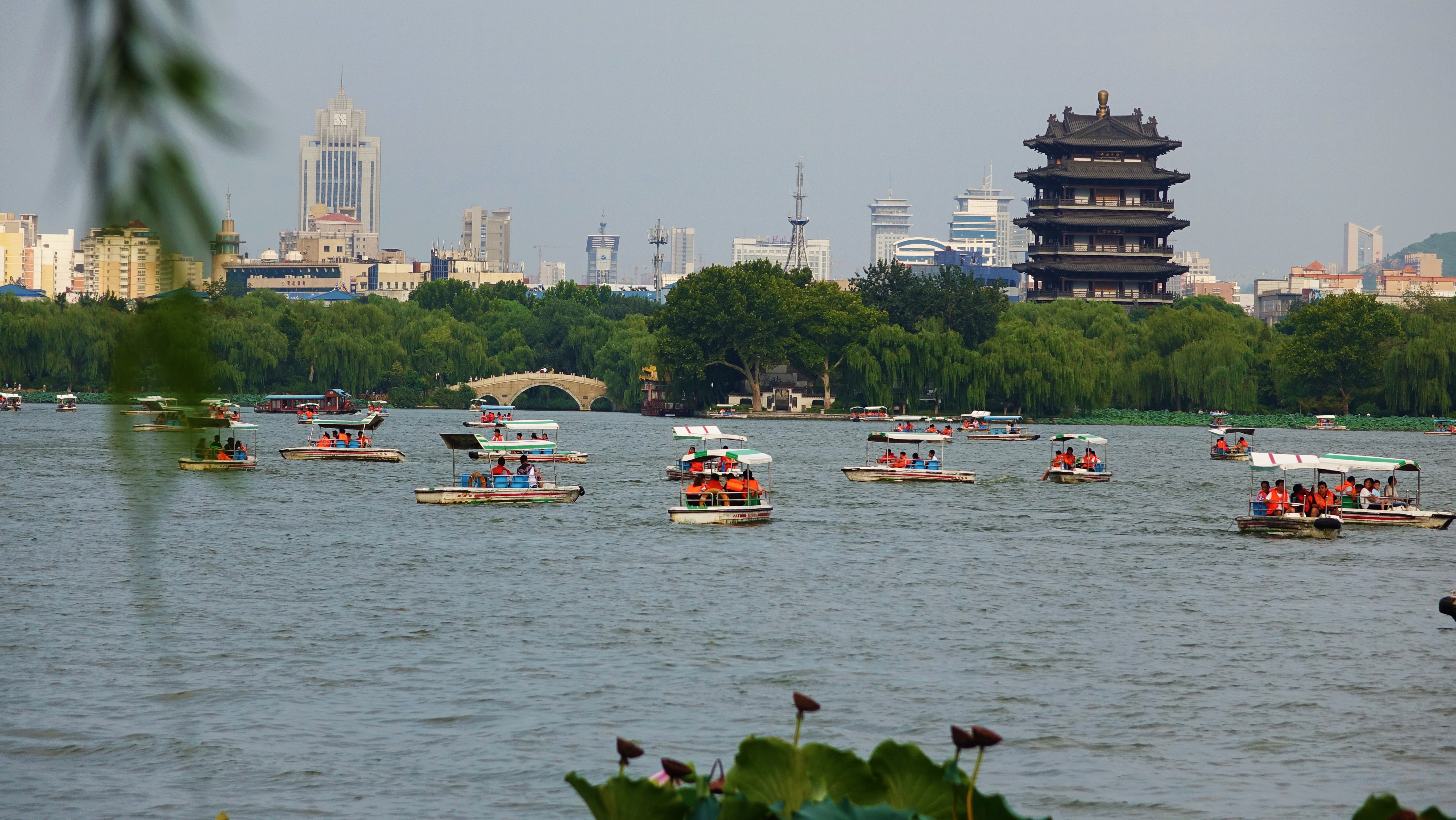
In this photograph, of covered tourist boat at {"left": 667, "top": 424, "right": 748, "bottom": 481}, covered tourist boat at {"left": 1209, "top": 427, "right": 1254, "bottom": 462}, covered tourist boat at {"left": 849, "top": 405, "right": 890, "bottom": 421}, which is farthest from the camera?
covered tourist boat at {"left": 849, "top": 405, "right": 890, "bottom": 421}

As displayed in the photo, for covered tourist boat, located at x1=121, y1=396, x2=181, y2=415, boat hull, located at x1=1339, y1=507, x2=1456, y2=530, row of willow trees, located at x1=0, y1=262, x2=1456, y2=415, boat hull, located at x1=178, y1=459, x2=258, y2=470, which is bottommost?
boat hull, located at x1=1339, y1=507, x2=1456, y2=530

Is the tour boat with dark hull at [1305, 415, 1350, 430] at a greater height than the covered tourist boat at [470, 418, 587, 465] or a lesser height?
greater

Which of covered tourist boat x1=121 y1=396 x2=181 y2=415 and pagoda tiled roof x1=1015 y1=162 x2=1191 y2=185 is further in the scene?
pagoda tiled roof x1=1015 y1=162 x2=1191 y2=185

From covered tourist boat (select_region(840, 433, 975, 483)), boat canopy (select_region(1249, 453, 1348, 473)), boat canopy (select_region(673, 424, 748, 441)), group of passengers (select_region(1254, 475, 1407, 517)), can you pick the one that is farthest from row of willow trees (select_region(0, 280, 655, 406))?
group of passengers (select_region(1254, 475, 1407, 517))

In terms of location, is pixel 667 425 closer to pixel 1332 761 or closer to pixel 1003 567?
pixel 1003 567

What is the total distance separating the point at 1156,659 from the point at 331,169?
11857mm

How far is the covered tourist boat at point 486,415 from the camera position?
68.1m

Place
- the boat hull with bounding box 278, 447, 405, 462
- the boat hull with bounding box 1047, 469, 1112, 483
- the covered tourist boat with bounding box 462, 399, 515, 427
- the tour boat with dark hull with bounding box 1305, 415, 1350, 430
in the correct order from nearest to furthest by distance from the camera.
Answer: the boat hull with bounding box 1047, 469, 1112, 483 → the boat hull with bounding box 278, 447, 405, 462 → the covered tourist boat with bounding box 462, 399, 515, 427 → the tour boat with dark hull with bounding box 1305, 415, 1350, 430

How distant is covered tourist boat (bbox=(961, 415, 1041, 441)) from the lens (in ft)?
225

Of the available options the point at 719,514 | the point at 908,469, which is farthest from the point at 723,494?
the point at 908,469

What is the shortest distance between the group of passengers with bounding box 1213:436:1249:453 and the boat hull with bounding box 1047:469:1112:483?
46.1ft

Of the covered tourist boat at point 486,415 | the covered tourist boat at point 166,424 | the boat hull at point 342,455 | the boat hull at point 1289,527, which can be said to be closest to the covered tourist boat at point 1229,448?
the boat hull at point 1289,527

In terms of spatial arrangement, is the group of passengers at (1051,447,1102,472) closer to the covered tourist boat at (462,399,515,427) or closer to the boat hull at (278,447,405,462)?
the boat hull at (278,447,405,462)

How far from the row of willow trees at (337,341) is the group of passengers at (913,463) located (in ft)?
59.0
